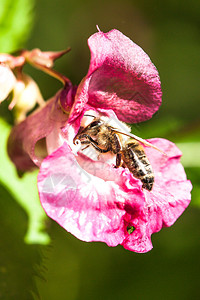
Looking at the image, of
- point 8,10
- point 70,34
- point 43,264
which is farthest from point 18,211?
point 70,34

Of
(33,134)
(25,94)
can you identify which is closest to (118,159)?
(33,134)

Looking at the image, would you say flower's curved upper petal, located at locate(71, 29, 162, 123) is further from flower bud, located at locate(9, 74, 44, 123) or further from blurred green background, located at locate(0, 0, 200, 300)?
flower bud, located at locate(9, 74, 44, 123)

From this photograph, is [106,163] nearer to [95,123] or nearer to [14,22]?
[95,123]

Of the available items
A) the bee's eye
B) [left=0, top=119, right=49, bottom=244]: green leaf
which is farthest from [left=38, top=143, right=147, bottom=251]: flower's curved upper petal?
[left=0, top=119, right=49, bottom=244]: green leaf

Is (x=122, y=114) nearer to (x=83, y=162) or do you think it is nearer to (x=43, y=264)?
(x=83, y=162)

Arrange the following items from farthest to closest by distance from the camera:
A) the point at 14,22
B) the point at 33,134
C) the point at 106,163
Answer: the point at 14,22
the point at 33,134
the point at 106,163

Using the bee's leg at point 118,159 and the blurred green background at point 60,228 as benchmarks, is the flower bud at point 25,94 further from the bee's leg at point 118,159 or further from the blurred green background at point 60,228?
the bee's leg at point 118,159
